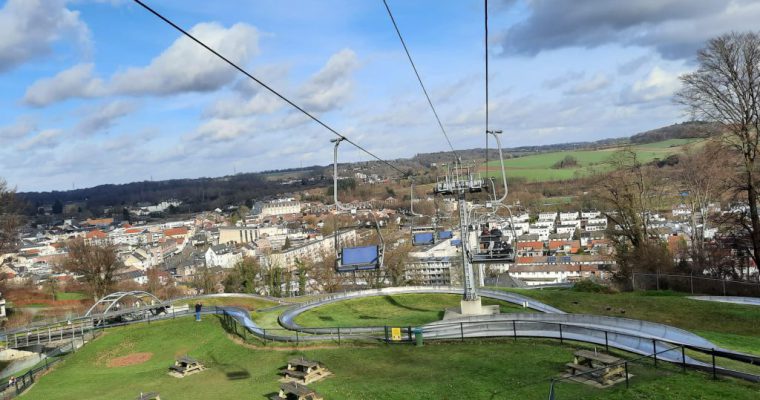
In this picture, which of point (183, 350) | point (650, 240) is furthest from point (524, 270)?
point (183, 350)

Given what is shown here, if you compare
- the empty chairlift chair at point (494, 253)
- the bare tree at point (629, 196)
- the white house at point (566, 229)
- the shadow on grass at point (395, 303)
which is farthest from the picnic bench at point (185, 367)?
the white house at point (566, 229)

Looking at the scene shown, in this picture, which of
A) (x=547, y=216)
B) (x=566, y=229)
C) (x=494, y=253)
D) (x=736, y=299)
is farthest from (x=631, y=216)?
(x=547, y=216)

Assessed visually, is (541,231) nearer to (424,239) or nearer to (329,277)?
(329,277)

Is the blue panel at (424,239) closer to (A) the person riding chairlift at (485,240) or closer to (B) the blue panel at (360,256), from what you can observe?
(A) the person riding chairlift at (485,240)

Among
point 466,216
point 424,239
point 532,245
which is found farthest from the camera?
point 532,245

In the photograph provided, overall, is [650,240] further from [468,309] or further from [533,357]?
[533,357]
